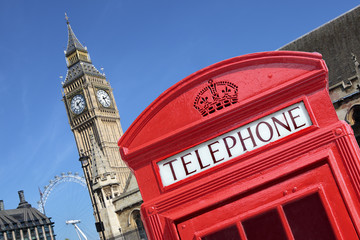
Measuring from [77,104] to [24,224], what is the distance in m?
23.2

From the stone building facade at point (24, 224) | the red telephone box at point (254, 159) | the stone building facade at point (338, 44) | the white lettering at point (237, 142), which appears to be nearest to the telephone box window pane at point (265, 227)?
the red telephone box at point (254, 159)

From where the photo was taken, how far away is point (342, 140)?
380cm

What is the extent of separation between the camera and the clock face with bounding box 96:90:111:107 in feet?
264

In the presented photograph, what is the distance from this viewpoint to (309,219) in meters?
3.79

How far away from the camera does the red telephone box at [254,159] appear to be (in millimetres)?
3783

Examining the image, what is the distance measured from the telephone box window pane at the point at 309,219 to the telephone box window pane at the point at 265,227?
0.32ft

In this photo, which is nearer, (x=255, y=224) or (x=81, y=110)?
(x=255, y=224)

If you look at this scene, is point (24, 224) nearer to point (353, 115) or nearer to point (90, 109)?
point (90, 109)

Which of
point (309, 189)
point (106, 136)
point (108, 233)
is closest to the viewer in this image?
point (309, 189)

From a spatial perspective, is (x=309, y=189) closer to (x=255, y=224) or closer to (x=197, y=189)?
(x=255, y=224)

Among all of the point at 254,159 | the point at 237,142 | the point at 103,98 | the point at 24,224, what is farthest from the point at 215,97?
the point at 24,224

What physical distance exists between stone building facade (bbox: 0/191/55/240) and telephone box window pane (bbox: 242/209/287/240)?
74.4m

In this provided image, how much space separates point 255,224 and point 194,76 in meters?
1.50

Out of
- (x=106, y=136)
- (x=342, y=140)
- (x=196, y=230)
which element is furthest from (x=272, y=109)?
(x=106, y=136)
